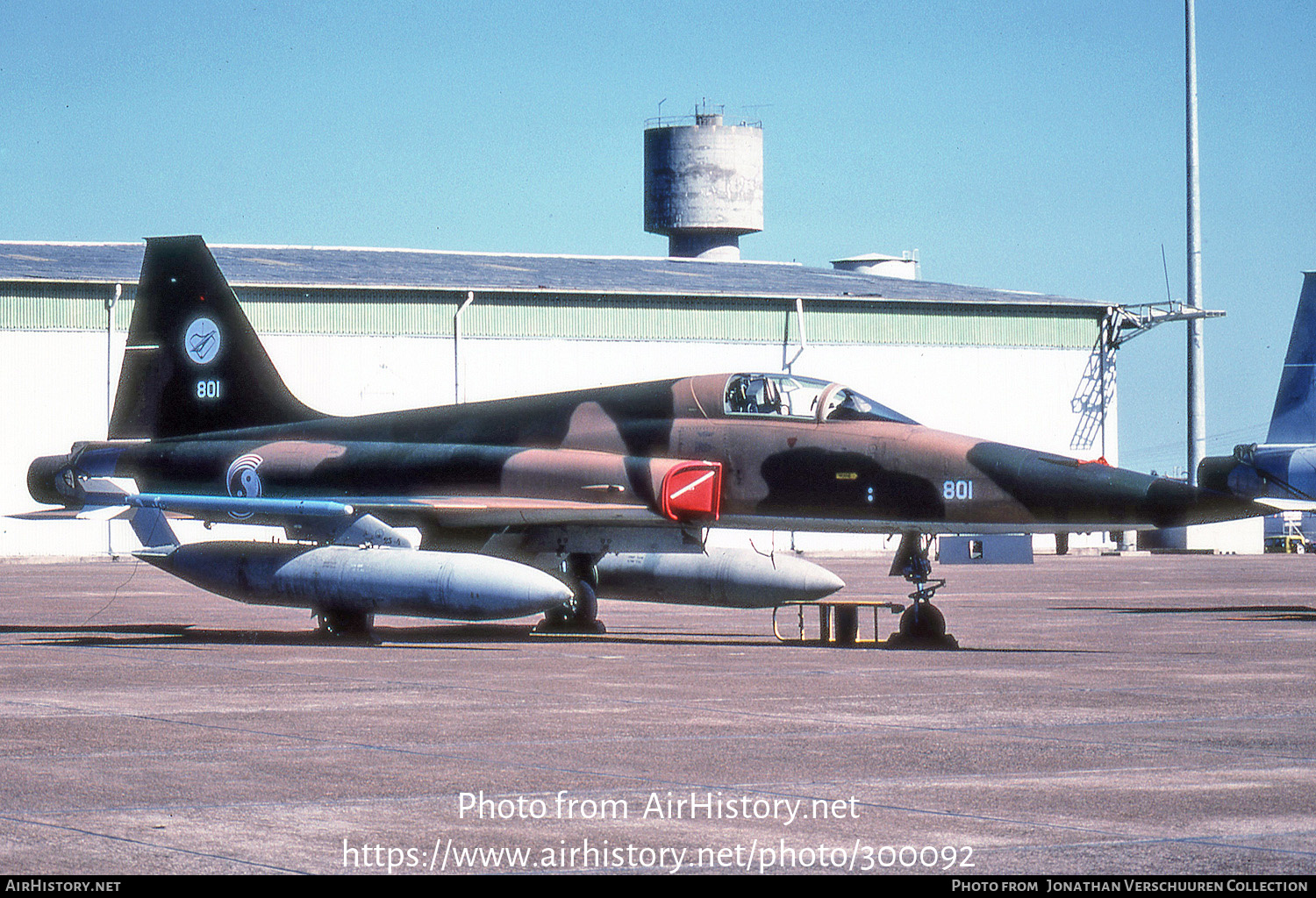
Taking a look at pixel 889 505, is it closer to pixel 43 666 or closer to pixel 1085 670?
pixel 1085 670

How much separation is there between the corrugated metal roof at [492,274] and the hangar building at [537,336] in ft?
0.46

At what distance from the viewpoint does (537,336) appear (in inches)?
2196

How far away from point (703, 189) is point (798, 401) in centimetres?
7036

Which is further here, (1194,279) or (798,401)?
(1194,279)

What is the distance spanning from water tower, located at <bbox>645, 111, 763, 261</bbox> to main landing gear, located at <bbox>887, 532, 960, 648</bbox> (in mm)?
70104

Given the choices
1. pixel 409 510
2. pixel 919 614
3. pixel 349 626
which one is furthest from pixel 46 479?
pixel 919 614

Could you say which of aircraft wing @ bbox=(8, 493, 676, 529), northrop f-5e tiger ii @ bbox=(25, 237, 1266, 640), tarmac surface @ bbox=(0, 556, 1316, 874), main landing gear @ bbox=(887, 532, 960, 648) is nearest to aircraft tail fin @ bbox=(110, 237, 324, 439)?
northrop f-5e tiger ii @ bbox=(25, 237, 1266, 640)

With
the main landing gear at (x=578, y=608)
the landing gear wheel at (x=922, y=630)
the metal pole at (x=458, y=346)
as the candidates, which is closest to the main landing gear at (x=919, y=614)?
the landing gear wheel at (x=922, y=630)

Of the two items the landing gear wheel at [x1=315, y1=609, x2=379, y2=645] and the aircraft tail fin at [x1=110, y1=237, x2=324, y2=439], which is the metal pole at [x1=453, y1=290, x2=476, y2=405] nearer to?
the aircraft tail fin at [x1=110, y1=237, x2=324, y2=439]

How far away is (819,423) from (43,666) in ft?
26.5

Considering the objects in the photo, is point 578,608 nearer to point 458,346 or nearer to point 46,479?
point 46,479

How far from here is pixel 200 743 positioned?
10.3 meters

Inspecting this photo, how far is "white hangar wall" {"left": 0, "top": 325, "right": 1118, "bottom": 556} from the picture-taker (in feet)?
167
